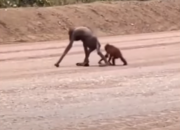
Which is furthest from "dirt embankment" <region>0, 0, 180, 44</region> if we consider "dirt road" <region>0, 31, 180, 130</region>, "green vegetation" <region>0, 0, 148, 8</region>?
"dirt road" <region>0, 31, 180, 130</region>

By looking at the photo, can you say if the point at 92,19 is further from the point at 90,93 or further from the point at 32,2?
the point at 90,93

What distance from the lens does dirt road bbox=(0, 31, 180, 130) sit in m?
9.16

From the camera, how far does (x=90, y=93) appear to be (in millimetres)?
11891

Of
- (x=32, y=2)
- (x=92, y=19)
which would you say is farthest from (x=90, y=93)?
(x=32, y=2)

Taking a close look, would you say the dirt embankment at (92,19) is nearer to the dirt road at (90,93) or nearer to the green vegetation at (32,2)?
the green vegetation at (32,2)

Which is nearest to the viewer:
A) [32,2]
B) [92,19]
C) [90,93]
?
[90,93]

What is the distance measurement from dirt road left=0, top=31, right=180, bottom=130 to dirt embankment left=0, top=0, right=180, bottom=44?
772cm

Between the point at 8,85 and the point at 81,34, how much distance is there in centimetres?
388

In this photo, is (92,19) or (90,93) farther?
(92,19)

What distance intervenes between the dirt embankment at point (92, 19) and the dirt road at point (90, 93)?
7718 mm

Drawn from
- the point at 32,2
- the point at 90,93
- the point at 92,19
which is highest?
the point at 90,93

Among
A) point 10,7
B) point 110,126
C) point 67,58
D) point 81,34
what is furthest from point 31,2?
point 110,126

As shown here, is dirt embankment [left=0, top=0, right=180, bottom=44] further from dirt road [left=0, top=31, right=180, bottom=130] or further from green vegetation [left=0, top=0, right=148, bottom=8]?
dirt road [left=0, top=31, right=180, bottom=130]

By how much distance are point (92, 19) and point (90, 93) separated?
784 inches
